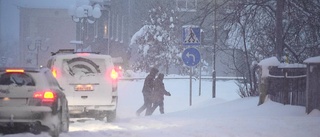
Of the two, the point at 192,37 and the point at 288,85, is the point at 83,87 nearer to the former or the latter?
the point at 288,85

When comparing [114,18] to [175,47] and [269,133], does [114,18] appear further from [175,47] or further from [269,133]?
[269,133]

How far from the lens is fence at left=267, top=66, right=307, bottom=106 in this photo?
539 inches

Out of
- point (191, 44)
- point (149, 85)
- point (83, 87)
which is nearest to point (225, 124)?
point (83, 87)

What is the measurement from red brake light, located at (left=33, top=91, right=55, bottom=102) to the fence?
659cm

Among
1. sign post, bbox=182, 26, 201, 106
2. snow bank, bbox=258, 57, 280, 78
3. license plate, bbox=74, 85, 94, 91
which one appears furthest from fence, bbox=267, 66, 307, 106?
license plate, bbox=74, 85, 94, 91

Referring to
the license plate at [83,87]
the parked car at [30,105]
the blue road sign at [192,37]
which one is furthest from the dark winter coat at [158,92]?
the parked car at [30,105]

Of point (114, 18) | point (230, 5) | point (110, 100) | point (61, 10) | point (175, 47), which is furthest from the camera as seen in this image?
point (61, 10)

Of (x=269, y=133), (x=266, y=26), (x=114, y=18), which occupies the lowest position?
(x=269, y=133)

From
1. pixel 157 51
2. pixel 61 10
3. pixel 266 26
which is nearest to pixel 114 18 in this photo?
pixel 157 51

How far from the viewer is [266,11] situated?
18797 millimetres

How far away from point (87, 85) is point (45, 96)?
3711 mm

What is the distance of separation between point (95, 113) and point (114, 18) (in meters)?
48.8

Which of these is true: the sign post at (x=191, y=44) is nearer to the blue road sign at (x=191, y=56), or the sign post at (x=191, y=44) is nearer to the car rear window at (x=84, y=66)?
the blue road sign at (x=191, y=56)

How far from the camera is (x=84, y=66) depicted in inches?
543
